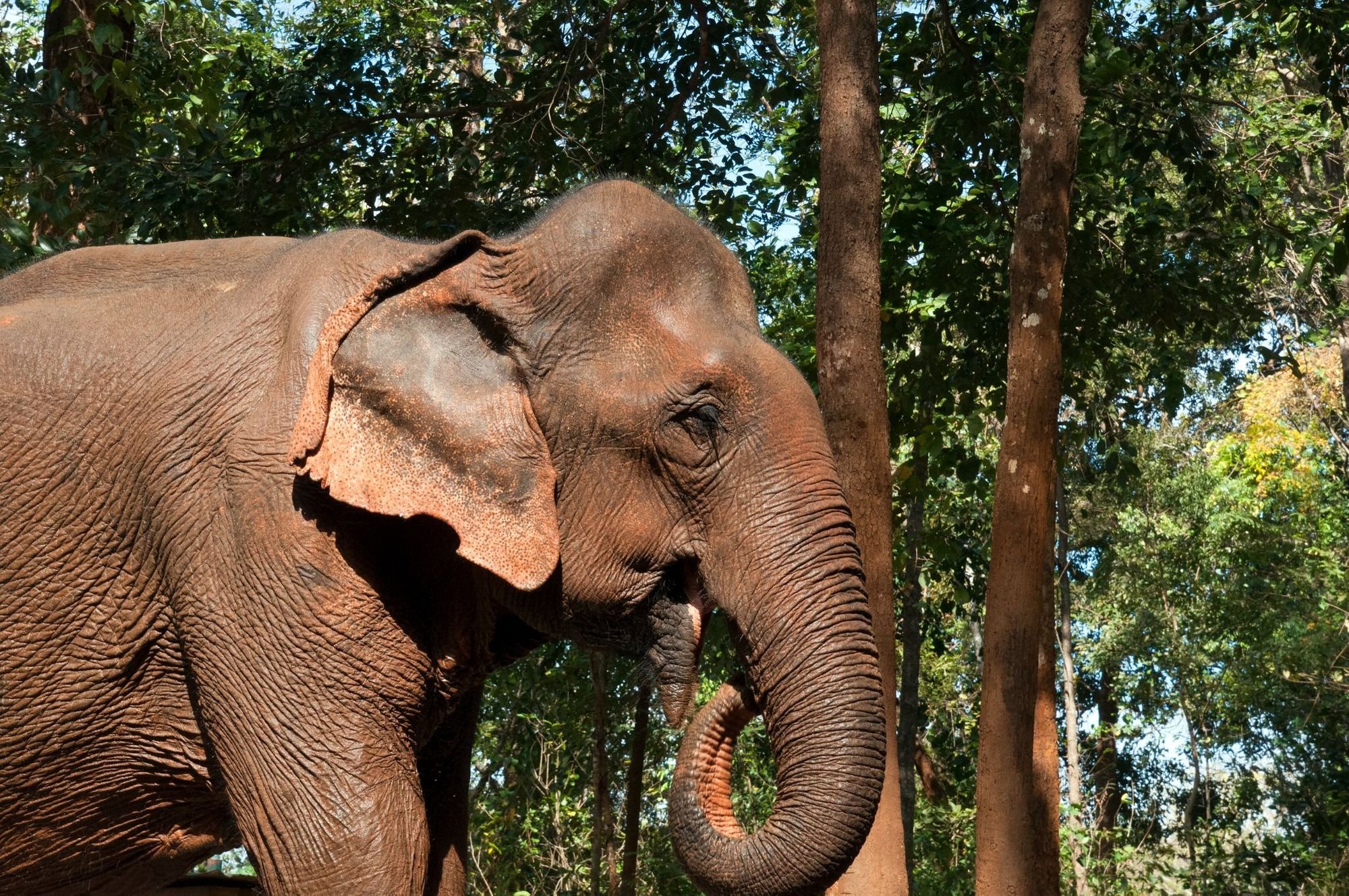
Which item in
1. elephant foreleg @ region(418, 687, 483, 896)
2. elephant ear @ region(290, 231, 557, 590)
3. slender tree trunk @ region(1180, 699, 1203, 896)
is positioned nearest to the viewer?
elephant ear @ region(290, 231, 557, 590)

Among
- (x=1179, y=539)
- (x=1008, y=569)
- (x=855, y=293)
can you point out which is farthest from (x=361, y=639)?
(x=1179, y=539)

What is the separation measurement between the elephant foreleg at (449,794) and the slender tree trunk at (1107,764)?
10.7 meters

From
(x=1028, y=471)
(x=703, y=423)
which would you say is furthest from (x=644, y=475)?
(x=1028, y=471)

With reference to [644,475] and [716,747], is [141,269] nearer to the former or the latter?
[644,475]

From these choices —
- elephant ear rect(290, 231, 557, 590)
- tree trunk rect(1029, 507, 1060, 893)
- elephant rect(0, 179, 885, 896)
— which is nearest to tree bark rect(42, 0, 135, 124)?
elephant rect(0, 179, 885, 896)

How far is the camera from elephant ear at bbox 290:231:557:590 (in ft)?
9.80

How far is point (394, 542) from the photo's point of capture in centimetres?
316

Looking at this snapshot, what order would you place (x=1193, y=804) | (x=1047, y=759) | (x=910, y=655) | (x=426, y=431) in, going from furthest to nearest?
(x=1193, y=804), (x=910, y=655), (x=1047, y=759), (x=426, y=431)

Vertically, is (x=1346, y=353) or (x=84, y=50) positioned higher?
(x=1346, y=353)

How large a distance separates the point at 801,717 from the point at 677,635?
1.18 ft

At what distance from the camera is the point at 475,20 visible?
12820 millimetres

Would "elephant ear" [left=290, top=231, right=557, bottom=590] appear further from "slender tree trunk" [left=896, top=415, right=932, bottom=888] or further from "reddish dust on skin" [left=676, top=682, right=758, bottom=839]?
"slender tree trunk" [left=896, top=415, right=932, bottom=888]

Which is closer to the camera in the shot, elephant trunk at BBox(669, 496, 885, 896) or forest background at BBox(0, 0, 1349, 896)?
elephant trunk at BBox(669, 496, 885, 896)

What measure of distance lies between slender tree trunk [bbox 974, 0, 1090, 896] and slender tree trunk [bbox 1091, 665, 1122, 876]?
809 cm
